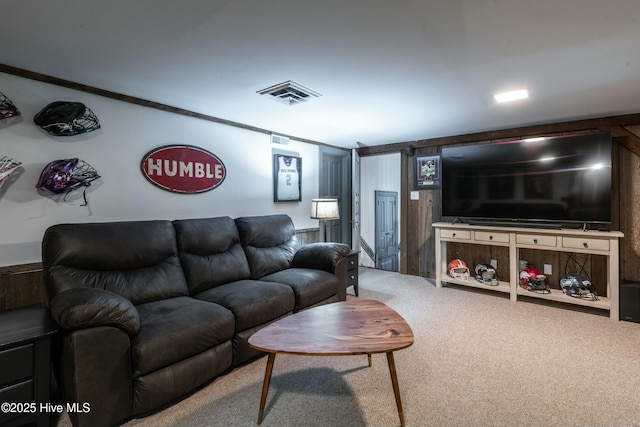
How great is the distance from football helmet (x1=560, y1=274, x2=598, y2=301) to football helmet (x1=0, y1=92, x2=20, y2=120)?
5.34 metres

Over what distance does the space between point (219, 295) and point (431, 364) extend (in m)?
1.71

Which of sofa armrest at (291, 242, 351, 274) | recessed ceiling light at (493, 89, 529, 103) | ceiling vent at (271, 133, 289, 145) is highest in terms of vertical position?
recessed ceiling light at (493, 89, 529, 103)

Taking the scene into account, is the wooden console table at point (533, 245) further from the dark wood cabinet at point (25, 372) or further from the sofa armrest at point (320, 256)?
the dark wood cabinet at point (25, 372)

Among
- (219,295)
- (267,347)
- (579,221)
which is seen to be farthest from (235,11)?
(579,221)

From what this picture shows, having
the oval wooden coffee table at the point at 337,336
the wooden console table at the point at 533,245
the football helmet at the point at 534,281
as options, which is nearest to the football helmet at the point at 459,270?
the wooden console table at the point at 533,245

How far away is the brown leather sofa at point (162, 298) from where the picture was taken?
1623mm

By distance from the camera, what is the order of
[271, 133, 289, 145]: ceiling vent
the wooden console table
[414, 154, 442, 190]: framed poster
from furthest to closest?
[414, 154, 442, 190]: framed poster
[271, 133, 289, 145]: ceiling vent
the wooden console table

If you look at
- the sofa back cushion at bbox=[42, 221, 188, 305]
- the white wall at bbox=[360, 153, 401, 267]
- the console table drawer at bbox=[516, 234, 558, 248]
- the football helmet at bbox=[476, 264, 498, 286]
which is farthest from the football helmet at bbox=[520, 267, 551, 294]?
the sofa back cushion at bbox=[42, 221, 188, 305]

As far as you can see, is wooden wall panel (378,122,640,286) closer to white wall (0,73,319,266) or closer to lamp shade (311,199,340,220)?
lamp shade (311,199,340,220)

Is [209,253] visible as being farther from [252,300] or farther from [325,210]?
[325,210]

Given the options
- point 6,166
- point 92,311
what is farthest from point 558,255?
point 6,166

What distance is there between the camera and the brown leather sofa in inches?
63.9

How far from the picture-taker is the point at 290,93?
8.93 ft

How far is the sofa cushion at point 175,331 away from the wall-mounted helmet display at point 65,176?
1.10 m
